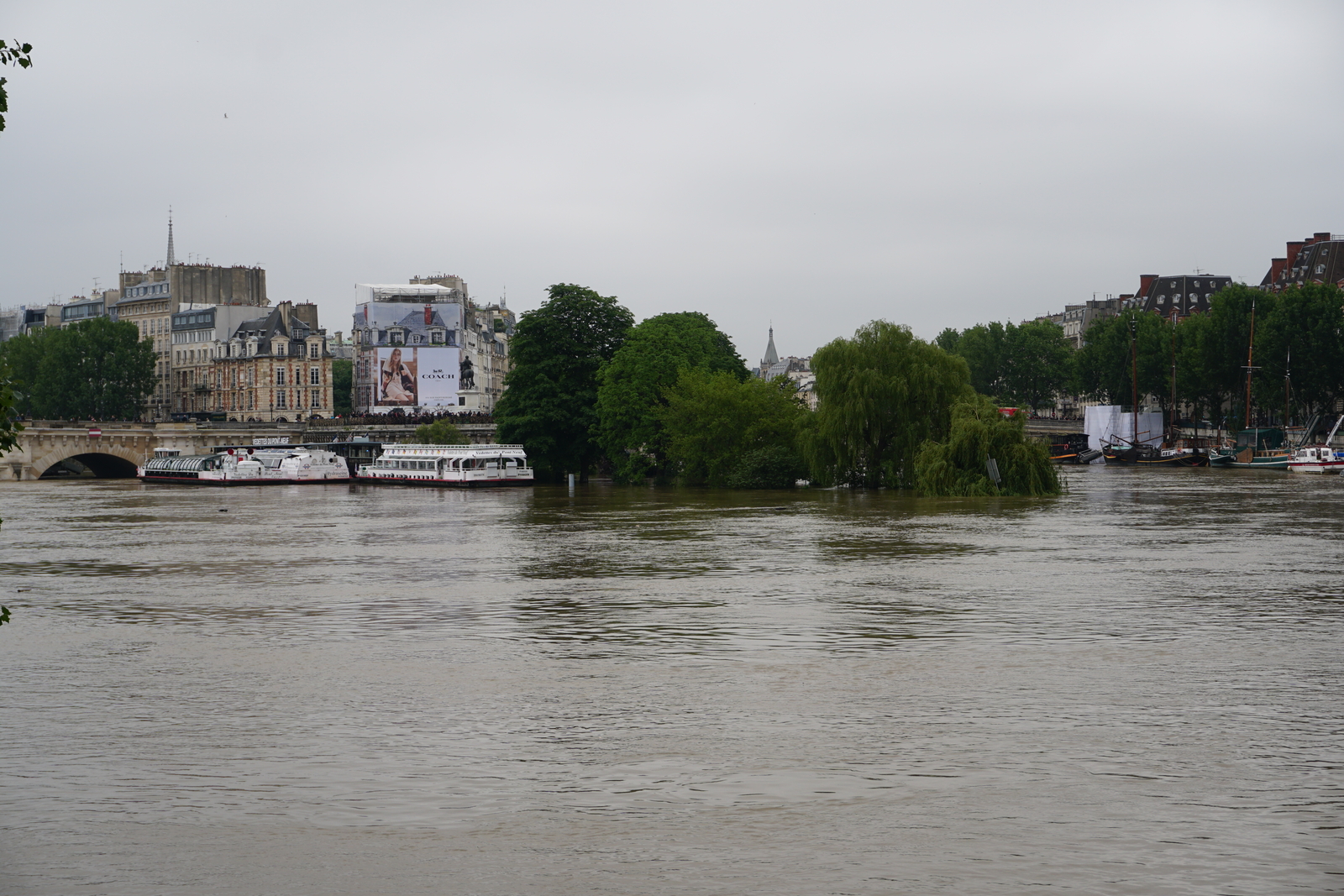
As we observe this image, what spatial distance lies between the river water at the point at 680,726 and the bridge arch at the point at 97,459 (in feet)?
238

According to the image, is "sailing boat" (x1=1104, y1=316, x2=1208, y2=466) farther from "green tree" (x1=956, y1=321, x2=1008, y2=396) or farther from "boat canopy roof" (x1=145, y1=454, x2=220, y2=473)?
"boat canopy roof" (x1=145, y1=454, x2=220, y2=473)

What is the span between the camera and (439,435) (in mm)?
110375

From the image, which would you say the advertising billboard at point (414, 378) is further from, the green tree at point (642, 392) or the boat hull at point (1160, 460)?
the green tree at point (642, 392)

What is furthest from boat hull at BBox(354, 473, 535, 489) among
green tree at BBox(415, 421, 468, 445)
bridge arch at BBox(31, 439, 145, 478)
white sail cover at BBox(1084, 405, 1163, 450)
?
white sail cover at BBox(1084, 405, 1163, 450)

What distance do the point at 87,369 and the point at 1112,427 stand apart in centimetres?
9479

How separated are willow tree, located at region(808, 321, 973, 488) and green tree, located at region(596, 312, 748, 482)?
1365 cm

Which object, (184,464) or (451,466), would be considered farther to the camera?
(184,464)

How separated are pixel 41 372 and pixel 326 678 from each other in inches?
5511

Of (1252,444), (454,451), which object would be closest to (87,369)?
(454,451)

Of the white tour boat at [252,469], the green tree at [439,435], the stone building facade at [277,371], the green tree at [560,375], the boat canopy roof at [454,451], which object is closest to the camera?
the green tree at [560,375]

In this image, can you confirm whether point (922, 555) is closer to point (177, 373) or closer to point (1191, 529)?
point (1191, 529)

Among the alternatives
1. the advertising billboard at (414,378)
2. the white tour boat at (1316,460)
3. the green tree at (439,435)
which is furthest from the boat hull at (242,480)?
the white tour boat at (1316,460)

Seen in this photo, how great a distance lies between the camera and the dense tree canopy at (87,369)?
479ft

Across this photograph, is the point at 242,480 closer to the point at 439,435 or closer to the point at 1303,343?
the point at 439,435
